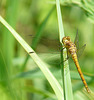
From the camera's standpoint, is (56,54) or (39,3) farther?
(39,3)

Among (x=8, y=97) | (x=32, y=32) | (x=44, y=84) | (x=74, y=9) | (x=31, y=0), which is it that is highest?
(x=31, y=0)

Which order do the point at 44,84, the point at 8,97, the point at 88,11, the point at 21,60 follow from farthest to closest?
→ the point at 44,84 → the point at 21,60 → the point at 8,97 → the point at 88,11

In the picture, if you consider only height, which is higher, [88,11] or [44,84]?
[88,11]

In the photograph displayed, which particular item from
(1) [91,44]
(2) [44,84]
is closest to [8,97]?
(2) [44,84]

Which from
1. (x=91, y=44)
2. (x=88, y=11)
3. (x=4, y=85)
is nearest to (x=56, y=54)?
(x=88, y=11)

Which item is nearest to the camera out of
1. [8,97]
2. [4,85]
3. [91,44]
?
[8,97]

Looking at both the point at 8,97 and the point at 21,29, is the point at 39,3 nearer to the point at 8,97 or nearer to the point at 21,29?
the point at 21,29
